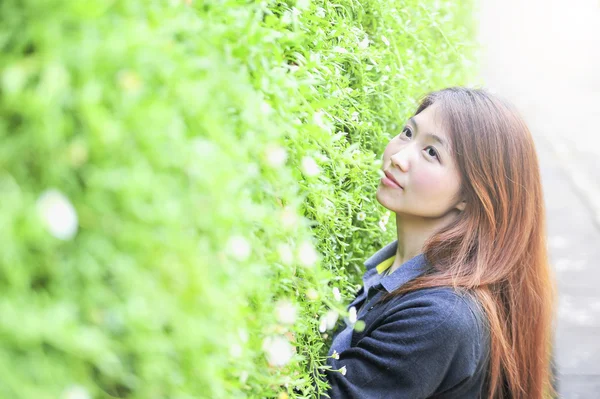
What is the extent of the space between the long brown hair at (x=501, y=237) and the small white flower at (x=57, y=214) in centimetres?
115

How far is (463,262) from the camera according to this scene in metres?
1.59

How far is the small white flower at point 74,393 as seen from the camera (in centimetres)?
53

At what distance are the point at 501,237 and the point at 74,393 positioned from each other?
1.33 metres

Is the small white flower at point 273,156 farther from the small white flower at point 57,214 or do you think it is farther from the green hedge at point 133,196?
the small white flower at point 57,214

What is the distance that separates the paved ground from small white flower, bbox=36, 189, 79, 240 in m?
2.70

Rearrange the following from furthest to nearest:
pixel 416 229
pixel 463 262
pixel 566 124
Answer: pixel 566 124 < pixel 416 229 < pixel 463 262

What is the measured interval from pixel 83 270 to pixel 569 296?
366 cm

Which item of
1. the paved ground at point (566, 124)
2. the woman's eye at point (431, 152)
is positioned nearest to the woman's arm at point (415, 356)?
the woman's eye at point (431, 152)

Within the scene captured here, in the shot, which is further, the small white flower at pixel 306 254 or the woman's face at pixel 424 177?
the woman's face at pixel 424 177

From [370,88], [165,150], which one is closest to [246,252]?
[165,150]

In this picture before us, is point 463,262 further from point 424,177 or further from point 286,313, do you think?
point 286,313

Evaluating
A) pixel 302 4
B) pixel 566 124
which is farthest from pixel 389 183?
pixel 566 124

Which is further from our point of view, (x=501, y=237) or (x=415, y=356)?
(x=501, y=237)

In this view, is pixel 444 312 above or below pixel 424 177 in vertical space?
below
